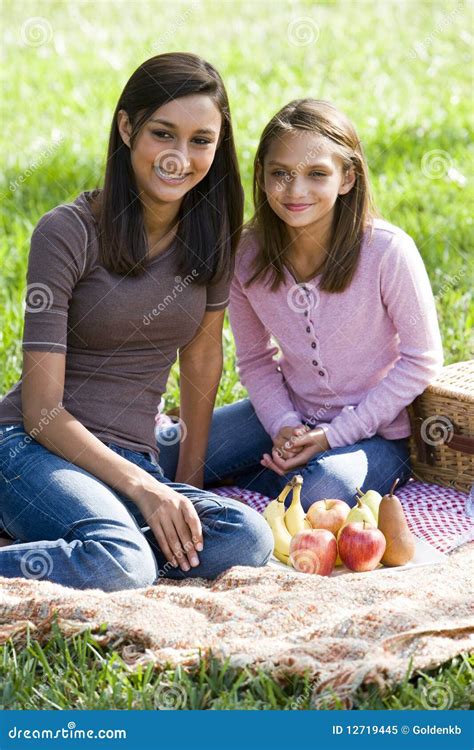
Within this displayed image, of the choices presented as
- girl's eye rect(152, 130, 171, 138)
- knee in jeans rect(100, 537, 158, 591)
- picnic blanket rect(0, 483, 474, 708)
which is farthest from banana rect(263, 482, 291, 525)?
girl's eye rect(152, 130, 171, 138)

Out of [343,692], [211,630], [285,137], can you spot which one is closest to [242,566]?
[211,630]

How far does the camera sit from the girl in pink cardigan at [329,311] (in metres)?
3.52

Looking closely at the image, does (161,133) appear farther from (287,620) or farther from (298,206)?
(287,620)

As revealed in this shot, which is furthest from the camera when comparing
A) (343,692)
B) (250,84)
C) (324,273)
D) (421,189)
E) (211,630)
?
(250,84)

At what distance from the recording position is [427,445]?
12.5 feet

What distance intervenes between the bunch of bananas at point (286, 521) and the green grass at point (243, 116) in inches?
31.7

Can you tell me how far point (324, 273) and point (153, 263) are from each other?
2.11ft

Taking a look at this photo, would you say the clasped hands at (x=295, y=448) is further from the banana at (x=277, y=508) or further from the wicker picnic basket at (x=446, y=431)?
the wicker picnic basket at (x=446, y=431)

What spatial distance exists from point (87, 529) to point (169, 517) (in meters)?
Answer: 0.22

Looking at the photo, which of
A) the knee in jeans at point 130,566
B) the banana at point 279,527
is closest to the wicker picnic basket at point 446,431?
the banana at point 279,527

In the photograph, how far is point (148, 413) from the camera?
10.8 ft

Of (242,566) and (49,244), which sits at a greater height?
(49,244)

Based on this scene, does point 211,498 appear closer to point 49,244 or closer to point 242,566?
point 242,566

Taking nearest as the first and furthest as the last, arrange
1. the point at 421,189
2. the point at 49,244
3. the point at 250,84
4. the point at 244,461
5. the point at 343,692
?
the point at 343,692 → the point at 49,244 → the point at 244,461 → the point at 421,189 → the point at 250,84
